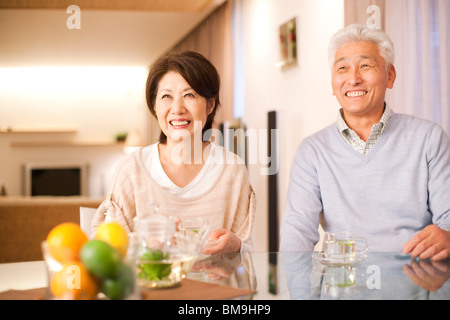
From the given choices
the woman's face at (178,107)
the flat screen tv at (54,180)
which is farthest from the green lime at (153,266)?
the flat screen tv at (54,180)

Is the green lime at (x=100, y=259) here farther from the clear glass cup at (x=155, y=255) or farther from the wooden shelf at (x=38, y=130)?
the wooden shelf at (x=38, y=130)

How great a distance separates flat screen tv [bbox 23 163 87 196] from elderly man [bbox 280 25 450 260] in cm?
778

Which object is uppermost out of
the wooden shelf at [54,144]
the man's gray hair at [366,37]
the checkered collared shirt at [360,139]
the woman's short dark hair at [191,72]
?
the wooden shelf at [54,144]

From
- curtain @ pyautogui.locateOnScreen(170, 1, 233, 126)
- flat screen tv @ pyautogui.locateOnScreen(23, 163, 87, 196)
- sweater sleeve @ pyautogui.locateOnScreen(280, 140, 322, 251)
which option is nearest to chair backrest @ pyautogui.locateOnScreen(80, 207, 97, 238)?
sweater sleeve @ pyautogui.locateOnScreen(280, 140, 322, 251)

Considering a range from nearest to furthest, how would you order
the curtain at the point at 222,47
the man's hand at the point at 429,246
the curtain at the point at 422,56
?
1. the man's hand at the point at 429,246
2. the curtain at the point at 422,56
3. the curtain at the point at 222,47

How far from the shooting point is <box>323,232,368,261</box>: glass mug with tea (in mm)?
1229

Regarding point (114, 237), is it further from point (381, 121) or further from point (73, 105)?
point (73, 105)

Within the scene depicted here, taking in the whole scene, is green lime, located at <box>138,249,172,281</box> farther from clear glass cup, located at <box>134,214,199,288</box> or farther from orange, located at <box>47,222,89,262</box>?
orange, located at <box>47,222,89,262</box>

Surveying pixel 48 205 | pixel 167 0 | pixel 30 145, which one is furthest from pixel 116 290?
pixel 30 145

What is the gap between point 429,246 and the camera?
4.41 feet

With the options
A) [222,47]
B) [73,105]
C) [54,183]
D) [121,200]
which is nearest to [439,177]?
[121,200]

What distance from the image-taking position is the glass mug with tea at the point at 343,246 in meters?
1.23

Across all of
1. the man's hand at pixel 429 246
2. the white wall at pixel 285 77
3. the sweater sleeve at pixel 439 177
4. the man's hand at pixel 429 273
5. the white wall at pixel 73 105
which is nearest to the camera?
the man's hand at pixel 429 273
